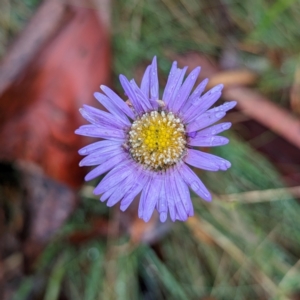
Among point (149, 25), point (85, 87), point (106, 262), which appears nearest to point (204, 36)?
point (149, 25)

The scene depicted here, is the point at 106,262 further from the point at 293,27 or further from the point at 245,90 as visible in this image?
the point at 293,27

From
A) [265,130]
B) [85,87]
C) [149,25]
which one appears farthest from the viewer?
[149,25]

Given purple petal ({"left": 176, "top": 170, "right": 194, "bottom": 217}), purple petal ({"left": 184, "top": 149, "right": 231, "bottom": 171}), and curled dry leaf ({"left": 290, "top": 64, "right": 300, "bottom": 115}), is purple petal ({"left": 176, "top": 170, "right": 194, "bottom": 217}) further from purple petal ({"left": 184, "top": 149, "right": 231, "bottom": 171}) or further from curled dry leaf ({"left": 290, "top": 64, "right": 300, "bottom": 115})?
curled dry leaf ({"left": 290, "top": 64, "right": 300, "bottom": 115})

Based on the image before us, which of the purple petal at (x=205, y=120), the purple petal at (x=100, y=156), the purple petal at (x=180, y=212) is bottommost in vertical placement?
the purple petal at (x=180, y=212)

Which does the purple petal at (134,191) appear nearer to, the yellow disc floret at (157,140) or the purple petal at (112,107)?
the yellow disc floret at (157,140)

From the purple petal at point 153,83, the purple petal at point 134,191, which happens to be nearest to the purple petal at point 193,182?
the purple petal at point 134,191

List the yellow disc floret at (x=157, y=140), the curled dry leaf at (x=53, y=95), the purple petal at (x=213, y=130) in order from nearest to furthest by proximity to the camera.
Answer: the purple petal at (x=213, y=130) → the yellow disc floret at (x=157, y=140) → the curled dry leaf at (x=53, y=95)

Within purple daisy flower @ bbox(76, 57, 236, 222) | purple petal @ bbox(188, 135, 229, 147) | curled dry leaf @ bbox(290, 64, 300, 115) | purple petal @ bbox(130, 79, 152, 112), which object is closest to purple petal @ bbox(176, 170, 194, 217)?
purple daisy flower @ bbox(76, 57, 236, 222)
